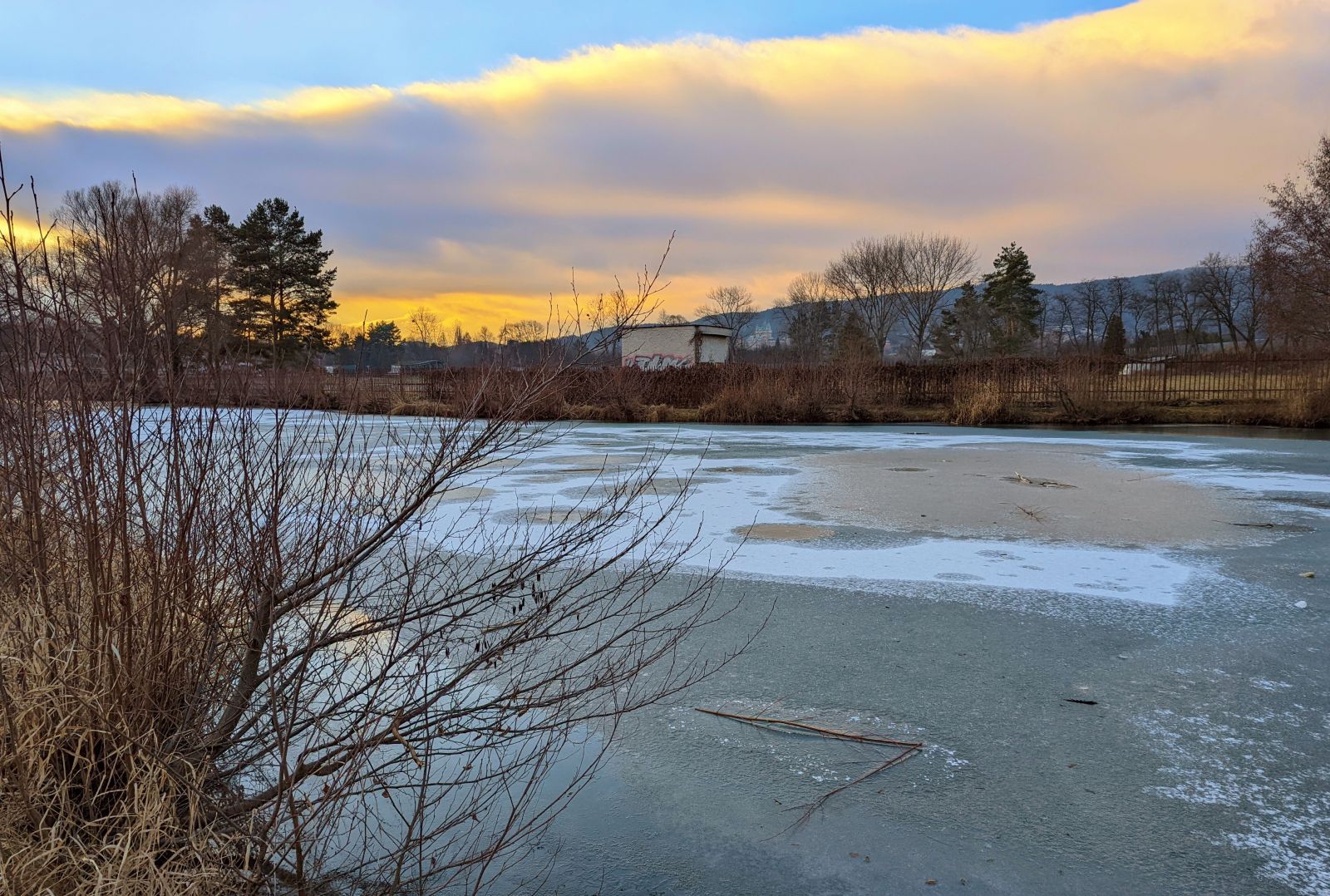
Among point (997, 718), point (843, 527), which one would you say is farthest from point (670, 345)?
point (997, 718)

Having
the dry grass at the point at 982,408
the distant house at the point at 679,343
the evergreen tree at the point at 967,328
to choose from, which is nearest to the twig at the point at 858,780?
the dry grass at the point at 982,408

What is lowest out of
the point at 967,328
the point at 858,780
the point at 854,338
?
the point at 858,780

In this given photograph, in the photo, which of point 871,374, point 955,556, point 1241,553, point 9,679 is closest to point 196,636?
point 9,679

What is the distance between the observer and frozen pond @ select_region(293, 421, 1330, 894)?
2467 mm

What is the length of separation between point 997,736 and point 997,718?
7.2 inches

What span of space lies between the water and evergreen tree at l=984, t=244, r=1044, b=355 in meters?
54.4

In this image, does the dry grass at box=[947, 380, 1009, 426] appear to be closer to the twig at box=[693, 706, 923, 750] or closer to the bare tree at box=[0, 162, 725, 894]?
the twig at box=[693, 706, 923, 750]

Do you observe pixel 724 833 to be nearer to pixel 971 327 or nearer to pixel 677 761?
pixel 677 761

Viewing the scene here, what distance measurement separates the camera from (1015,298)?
57531mm

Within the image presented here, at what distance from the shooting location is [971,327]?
5684cm

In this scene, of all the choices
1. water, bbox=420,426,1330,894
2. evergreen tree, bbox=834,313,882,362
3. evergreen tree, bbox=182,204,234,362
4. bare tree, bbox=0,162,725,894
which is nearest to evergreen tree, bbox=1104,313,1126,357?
evergreen tree, bbox=834,313,882,362

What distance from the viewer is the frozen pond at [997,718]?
2467mm

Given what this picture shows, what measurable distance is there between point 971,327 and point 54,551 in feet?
197

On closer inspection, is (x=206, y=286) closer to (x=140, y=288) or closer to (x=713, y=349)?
(x=140, y=288)
